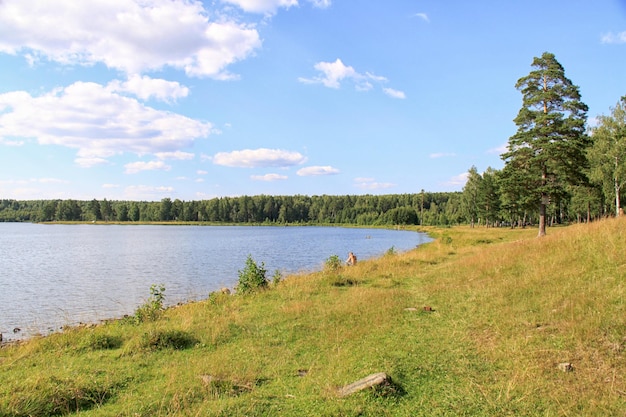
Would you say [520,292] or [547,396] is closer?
[547,396]

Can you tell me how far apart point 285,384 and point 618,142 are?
50.6m

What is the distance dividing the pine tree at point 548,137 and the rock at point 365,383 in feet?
92.2

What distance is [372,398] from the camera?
6.15m

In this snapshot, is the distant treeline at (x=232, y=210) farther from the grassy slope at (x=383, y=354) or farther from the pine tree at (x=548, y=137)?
the grassy slope at (x=383, y=354)

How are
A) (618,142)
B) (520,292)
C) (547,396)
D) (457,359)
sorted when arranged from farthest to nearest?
(618,142)
(520,292)
(457,359)
(547,396)

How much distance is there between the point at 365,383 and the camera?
652 centimetres

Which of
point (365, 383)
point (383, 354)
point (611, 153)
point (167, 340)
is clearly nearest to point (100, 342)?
point (167, 340)

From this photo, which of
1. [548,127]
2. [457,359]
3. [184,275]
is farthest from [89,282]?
[548,127]

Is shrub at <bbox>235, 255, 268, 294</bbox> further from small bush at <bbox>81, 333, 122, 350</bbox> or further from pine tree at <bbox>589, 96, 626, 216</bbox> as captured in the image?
pine tree at <bbox>589, 96, 626, 216</bbox>

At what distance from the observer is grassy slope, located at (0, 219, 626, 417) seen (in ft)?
19.8

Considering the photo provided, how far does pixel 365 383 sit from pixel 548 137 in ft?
99.7

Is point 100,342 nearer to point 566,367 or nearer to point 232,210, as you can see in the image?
point 566,367

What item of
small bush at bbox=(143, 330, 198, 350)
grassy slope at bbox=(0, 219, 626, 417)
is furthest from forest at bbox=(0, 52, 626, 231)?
small bush at bbox=(143, 330, 198, 350)

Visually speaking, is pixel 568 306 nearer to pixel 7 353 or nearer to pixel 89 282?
pixel 7 353
